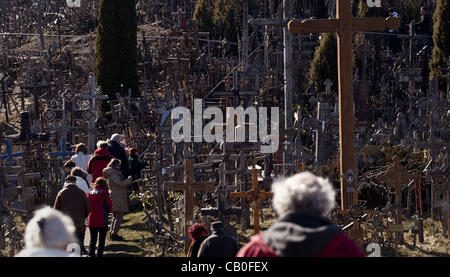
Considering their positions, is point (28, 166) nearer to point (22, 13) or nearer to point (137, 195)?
point (137, 195)

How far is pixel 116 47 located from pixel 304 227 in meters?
21.5

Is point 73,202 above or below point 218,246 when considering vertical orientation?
below

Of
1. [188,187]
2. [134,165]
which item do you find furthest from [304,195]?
[134,165]

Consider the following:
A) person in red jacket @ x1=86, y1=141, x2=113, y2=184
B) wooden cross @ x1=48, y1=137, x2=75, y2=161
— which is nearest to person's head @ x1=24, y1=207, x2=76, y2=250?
person in red jacket @ x1=86, y1=141, x2=113, y2=184

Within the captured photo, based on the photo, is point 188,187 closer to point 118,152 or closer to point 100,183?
point 100,183

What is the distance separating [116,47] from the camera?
26188 mm

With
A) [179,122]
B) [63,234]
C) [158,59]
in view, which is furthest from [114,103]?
[63,234]

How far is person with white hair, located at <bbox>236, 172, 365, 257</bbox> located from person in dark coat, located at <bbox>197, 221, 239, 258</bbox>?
2.90 m

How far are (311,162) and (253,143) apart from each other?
411cm

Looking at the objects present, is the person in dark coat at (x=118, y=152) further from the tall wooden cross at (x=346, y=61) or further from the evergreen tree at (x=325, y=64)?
the evergreen tree at (x=325, y=64)

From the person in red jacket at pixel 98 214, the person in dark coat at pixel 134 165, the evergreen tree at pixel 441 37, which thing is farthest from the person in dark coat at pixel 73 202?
the evergreen tree at pixel 441 37

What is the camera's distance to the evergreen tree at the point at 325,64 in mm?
26169

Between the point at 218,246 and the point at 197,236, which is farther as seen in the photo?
the point at 197,236

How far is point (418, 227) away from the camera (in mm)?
12578
